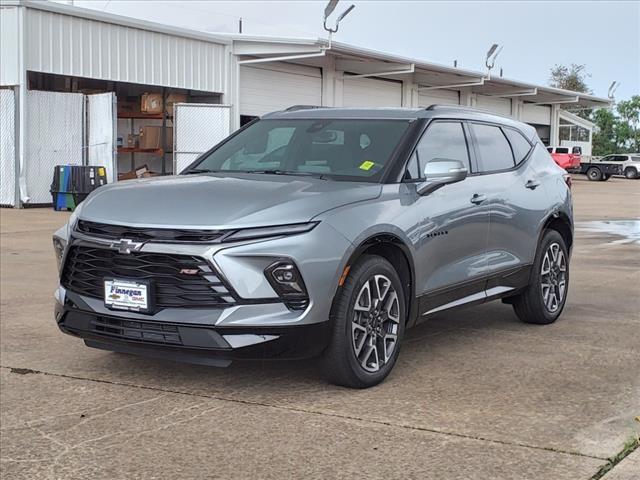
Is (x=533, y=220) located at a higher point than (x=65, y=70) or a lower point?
lower

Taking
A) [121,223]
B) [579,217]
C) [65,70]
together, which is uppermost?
[65,70]

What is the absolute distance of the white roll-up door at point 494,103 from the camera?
4338 cm

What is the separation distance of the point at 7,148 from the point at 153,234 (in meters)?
18.0

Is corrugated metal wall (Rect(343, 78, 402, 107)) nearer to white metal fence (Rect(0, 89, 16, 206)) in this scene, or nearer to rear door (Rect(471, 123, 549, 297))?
white metal fence (Rect(0, 89, 16, 206))

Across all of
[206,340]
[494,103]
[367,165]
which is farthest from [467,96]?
[206,340]

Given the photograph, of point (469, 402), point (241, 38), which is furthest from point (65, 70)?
point (469, 402)

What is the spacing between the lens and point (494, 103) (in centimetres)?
4516

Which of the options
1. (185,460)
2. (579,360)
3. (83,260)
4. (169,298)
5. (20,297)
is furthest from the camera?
(20,297)

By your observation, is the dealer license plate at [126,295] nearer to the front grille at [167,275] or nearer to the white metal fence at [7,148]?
the front grille at [167,275]

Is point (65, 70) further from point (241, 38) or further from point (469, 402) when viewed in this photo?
point (469, 402)

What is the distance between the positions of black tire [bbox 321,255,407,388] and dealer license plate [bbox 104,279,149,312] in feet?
3.46

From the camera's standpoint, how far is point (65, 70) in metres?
21.8

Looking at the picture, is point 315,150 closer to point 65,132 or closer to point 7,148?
point 7,148

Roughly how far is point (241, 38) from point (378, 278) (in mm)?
23026
